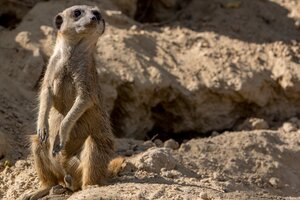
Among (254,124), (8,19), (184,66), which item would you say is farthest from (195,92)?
(8,19)

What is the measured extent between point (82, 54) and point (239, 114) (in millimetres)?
2611

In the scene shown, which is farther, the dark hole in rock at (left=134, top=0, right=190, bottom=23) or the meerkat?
the dark hole in rock at (left=134, top=0, right=190, bottom=23)

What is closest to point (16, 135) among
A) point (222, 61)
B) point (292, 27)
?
point (222, 61)

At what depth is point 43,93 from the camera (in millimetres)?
5410

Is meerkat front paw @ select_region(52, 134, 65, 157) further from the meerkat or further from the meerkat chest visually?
the meerkat chest

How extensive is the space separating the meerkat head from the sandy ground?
0.95 m

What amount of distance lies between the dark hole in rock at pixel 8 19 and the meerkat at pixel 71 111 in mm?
2065

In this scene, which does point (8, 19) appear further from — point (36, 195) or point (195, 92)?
point (36, 195)

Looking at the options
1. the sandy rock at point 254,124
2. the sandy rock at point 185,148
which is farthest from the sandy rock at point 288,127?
the sandy rock at point 185,148

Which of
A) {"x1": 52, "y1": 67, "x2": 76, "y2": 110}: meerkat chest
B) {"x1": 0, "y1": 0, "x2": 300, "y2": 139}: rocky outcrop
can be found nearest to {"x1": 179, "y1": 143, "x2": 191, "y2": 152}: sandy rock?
{"x1": 0, "y1": 0, "x2": 300, "y2": 139}: rocky outcrop

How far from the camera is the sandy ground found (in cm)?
615

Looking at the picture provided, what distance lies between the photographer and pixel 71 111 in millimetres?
5277

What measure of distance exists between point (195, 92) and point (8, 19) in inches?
72.7

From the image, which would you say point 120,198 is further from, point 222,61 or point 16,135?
point 222,61
